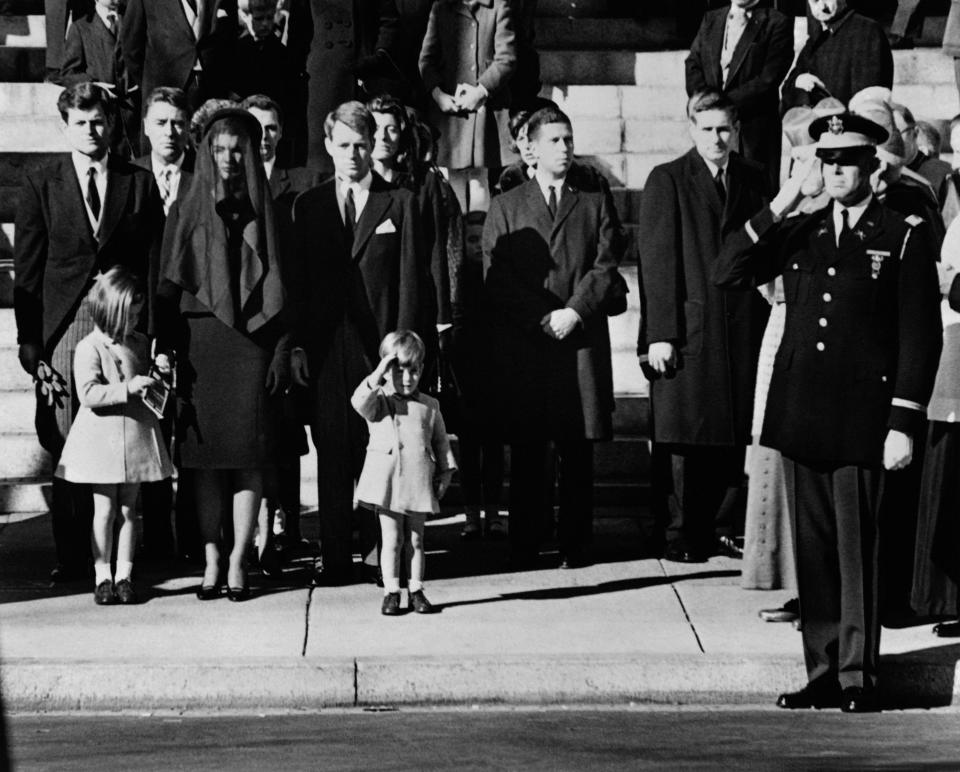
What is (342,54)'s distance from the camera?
13273mm

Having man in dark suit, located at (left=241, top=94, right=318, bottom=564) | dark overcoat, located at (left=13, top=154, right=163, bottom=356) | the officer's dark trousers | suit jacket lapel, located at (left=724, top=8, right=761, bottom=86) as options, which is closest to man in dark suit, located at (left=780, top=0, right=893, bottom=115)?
suit jacket lapel, located at (left=724, top=8, right=761, bottom=86)

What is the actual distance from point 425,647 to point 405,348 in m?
1.42

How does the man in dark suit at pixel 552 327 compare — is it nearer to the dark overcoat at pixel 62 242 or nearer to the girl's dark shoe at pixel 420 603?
the girl's dark shoe at pixel 420 603

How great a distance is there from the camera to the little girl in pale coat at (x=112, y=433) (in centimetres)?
962

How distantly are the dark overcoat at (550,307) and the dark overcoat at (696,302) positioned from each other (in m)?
0.19

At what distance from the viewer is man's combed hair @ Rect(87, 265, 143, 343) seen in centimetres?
969

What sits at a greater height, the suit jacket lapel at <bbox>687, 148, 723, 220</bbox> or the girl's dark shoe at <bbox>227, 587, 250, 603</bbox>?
the suit jacket lapel at <bbox>687, 148, 723, 220</bbox>

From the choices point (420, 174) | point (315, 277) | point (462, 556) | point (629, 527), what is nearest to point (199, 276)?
→ point (315, 277)

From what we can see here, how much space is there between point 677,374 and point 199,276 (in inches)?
98.5

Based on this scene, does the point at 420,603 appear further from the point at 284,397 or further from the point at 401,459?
the point at 284,397

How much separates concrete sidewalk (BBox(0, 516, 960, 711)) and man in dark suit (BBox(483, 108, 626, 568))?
1.57 feet

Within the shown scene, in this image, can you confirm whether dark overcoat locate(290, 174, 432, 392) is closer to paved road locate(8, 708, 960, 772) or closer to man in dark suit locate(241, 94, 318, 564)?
man in dark suit locate(241, 94, 318, 564)

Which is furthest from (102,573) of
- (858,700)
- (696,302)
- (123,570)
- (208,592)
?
(858,700)

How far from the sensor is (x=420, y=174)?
10719 mm
